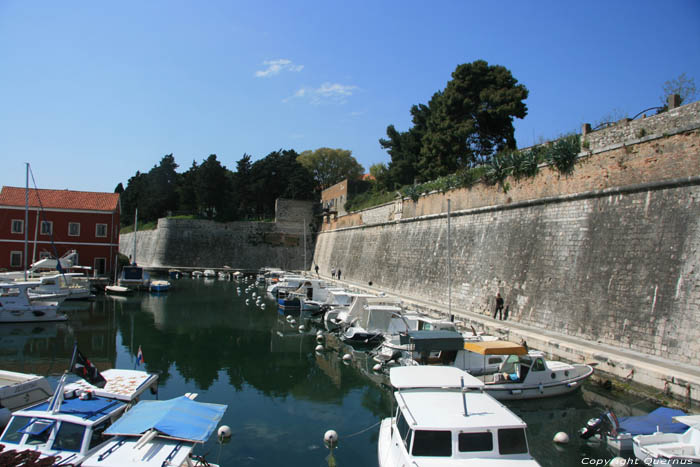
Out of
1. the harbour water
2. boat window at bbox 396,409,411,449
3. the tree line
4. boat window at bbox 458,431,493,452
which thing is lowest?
the harbour water

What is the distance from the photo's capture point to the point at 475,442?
5.09m

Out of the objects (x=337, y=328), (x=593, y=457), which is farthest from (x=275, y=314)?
(x=593, y=457)

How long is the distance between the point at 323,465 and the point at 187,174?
52.5 metres

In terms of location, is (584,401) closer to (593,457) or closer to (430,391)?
(593,457)

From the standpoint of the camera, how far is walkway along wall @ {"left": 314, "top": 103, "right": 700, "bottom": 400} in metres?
9.66

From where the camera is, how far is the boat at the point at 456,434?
16.5ft

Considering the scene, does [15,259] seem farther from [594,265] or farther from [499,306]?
[594,265]

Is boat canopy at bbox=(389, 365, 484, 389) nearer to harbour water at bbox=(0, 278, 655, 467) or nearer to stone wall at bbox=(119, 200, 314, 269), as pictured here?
harbour water at bbox=(0, 278, 655, 467)

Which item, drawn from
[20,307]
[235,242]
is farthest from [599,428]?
[235,242]

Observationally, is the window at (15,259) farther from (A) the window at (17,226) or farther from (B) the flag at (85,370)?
(B) the flag at (85,370)

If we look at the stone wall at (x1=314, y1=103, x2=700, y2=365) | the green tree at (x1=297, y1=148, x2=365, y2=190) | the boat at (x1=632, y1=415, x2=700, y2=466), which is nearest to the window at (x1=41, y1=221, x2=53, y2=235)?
the stone wall at (x1=314, y1=103, x2=700, y2=365)

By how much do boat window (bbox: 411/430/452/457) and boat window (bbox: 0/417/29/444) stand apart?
535 centimetres

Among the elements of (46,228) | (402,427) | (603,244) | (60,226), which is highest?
(603,244)

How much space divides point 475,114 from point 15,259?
1286 inches
